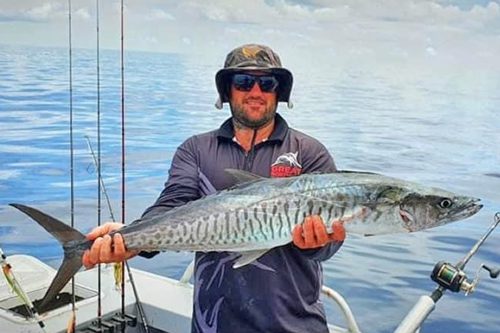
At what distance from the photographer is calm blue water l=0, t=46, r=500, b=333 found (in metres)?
4.89

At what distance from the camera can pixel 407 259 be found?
5281 millimetres

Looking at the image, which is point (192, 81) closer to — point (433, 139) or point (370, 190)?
point (433, 139)

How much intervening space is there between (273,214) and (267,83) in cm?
45

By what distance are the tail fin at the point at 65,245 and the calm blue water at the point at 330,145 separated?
8.75 ft

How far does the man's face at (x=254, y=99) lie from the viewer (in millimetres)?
1731

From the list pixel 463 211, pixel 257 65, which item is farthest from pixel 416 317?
pixel 257 65

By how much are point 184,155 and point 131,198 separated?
18.4 ft

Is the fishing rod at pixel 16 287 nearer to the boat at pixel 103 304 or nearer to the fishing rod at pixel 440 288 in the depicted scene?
the boat at pixel 103 304

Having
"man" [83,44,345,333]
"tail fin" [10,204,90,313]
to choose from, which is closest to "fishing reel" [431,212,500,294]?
"man" [83,44,345,333]

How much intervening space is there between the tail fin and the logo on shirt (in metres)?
0.52

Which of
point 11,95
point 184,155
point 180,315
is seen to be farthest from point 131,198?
point 11,95

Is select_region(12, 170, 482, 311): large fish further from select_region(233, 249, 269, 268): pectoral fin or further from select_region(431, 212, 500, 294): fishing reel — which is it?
select_region(431, 212, 500, 294): fishing reel

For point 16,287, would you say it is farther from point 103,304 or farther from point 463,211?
point 463,211

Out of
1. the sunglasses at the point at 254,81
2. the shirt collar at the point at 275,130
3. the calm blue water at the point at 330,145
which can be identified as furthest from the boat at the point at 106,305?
the calm blue water at the point at 330,145
